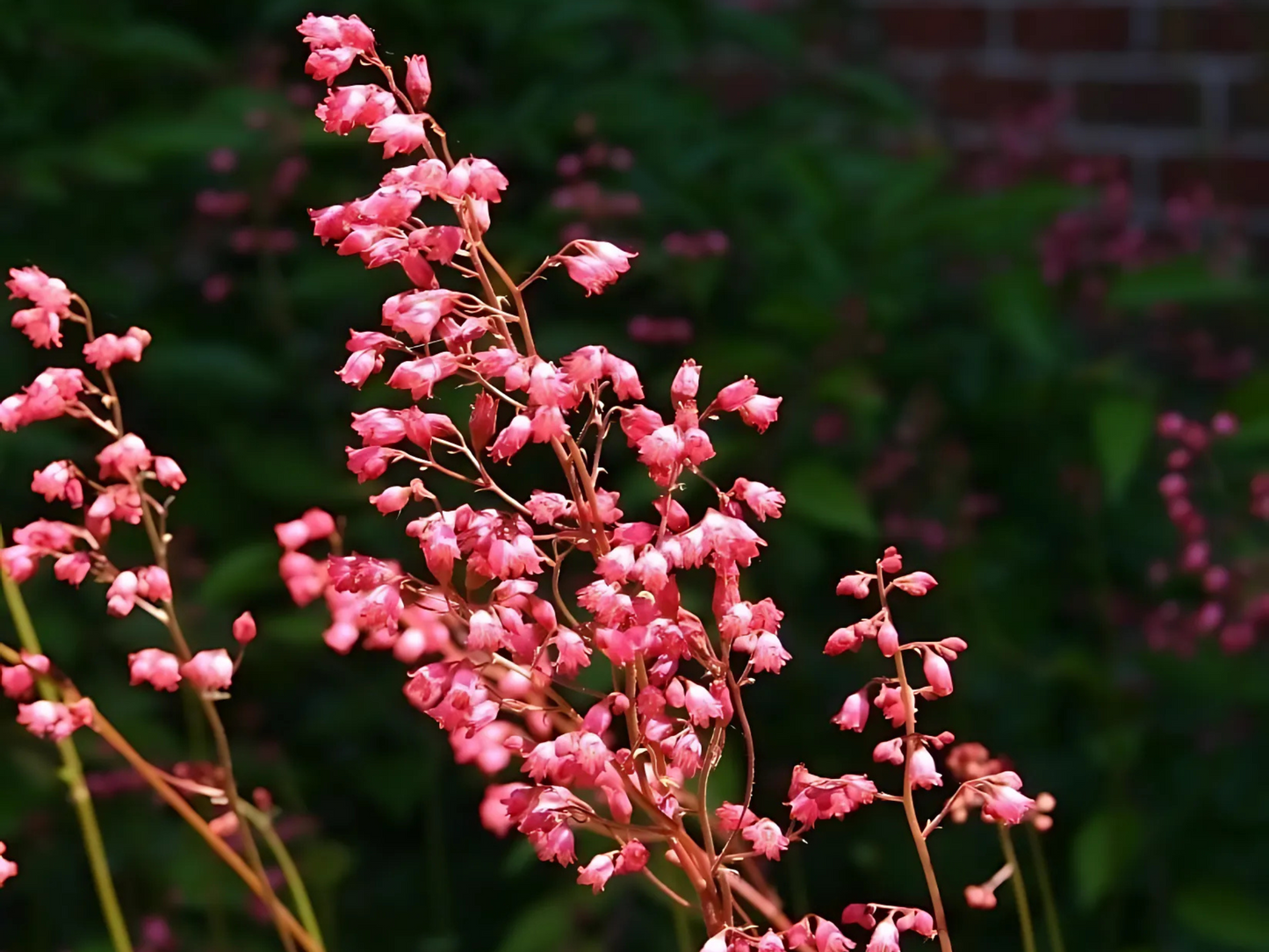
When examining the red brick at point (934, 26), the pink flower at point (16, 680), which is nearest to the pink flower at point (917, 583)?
the pink flower at point (16, 680)

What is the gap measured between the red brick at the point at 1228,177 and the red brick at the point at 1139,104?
0.20 ft

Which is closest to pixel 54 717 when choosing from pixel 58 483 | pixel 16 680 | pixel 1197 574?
pixel 16 680

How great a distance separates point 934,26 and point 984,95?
136 millimetres

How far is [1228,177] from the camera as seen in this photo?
7.30 feet

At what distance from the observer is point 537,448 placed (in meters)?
1.67

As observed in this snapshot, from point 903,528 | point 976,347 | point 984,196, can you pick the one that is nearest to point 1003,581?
point 903,528

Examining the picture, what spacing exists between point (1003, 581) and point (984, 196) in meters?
0.44

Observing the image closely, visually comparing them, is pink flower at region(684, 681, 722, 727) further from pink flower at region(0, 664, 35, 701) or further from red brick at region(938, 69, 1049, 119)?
red brick at region(938, 69, 1049, 119)

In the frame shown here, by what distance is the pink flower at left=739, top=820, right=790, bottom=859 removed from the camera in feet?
2.25

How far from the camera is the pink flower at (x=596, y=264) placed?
669 millimetres

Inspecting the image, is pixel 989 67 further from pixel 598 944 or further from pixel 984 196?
pixel 598 944

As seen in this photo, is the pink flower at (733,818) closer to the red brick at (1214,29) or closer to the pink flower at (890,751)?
the pink flower at (890,751)

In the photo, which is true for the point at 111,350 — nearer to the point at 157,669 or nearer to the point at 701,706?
the point at 157,669

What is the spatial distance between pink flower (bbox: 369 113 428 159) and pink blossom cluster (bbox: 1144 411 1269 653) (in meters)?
0.65
